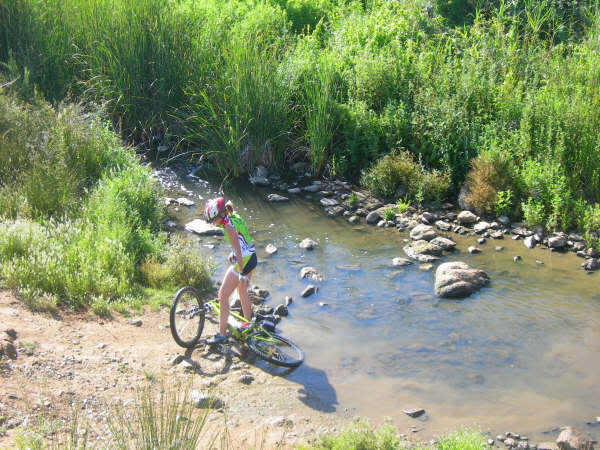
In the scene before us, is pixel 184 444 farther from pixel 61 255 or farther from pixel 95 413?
pixel 61 255

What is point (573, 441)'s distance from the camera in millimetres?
5902

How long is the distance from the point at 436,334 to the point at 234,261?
2.88 meters

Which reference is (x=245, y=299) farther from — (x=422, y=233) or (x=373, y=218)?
(x=373, y=218)

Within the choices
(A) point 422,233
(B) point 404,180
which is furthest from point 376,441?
(B) point 404,180

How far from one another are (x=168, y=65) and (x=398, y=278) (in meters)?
7.82

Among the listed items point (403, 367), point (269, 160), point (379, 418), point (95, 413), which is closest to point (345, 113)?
point (269, 160)

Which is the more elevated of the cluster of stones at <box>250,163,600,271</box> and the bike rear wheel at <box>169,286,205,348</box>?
the bike rear wheel at <box>169,286,205,348</box>

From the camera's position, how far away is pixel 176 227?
11.4 metres

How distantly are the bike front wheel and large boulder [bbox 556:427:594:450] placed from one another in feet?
9.68

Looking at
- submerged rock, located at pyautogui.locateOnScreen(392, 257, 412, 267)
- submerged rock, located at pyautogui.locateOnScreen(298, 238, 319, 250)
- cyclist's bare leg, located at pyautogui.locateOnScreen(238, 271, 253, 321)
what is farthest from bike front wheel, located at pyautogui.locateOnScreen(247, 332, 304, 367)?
submerged rock, located at pyautogui.locateOnScreen(298, 238, 319, 250)

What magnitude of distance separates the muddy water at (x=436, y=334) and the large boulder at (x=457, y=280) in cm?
13

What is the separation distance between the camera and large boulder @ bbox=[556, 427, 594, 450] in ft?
19.2

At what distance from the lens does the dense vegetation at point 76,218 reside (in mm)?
7922

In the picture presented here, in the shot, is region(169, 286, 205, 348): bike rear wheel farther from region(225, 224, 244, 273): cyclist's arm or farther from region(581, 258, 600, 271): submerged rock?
region(581, 258, 600, 271): submerged rock
